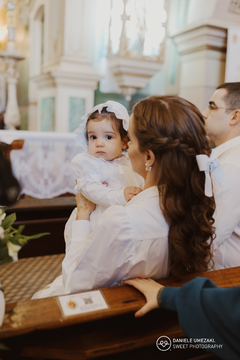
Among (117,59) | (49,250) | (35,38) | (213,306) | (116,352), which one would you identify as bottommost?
(49,250)

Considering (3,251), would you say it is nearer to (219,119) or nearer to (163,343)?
(163,343)

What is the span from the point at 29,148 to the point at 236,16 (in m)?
3.81

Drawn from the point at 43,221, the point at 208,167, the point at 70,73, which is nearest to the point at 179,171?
the point at 208,167

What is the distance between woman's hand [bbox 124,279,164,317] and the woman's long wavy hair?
0.37 feet

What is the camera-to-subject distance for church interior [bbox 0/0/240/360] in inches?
123

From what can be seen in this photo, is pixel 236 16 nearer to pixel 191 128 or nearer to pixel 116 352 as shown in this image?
pixel 191 128

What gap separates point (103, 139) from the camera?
68.9 inches

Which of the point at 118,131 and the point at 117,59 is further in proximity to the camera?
the point at 117,59

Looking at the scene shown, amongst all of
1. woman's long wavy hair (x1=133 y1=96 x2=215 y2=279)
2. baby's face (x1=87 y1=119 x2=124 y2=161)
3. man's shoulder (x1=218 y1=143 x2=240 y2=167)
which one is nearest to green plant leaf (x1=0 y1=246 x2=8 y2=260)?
woman's long wavy hair (x1=133 y1=96 x2=215 y2=279)

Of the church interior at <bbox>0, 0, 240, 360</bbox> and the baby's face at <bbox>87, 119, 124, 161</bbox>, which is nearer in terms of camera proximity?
the baby's face at <bbox>87, 119, 124, 161</bbox>

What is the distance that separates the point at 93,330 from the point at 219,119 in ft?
5.90

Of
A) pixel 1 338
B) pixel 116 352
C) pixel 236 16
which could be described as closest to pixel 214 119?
pixel 116 352

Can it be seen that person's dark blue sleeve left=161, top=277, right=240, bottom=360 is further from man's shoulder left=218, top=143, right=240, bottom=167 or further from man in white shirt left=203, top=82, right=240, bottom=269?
man's shoulder left=218, top=143, right=240, bottom=167

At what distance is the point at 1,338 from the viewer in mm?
866
